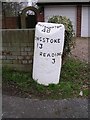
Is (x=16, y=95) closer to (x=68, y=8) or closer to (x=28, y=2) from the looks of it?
(x=68, y=8)

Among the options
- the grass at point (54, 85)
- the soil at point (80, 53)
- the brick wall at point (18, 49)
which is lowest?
the grass at point (54, 85)

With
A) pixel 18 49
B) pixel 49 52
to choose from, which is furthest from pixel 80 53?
pixel 49 52

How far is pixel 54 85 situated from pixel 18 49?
143cm

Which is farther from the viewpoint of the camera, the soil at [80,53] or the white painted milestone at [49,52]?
the soil at [80,53]

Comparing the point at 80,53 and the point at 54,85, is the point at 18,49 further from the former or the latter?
the point at 80,53

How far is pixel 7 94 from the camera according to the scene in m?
6.36

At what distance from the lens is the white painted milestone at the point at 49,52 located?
6836mm

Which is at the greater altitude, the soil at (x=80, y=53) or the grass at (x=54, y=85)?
the soil at (x=80, y=53)

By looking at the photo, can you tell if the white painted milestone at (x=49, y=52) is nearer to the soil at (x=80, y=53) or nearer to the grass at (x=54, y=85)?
the grass at (x=54, y=85)

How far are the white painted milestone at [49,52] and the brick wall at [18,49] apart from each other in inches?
21.5

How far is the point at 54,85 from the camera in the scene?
6.87 metres

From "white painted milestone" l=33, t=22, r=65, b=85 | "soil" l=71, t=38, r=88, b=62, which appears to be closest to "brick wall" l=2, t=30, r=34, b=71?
"white painted milestone" l=33, t=22, r=65, b=85

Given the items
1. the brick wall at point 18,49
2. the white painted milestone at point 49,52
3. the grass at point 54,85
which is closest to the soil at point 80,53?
the grass at point 54,85

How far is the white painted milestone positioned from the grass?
205 millimetres
